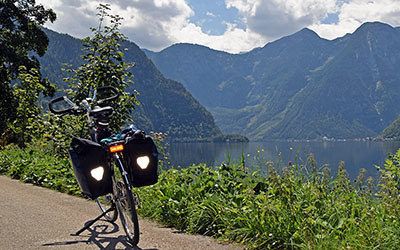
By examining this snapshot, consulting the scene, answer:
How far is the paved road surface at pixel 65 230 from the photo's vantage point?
4.77 m

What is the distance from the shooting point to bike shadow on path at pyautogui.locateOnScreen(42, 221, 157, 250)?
475 centimetres

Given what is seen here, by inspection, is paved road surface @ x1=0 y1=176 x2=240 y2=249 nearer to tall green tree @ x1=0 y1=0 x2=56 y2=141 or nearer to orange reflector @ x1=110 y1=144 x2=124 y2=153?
orange reflector @ x1=110 y1=144 x2=124 y2=153

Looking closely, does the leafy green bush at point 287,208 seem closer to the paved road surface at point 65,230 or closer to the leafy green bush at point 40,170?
the paved road surface at point 65,230

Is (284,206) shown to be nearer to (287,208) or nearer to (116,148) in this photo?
(287,208)

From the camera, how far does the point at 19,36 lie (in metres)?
27.2

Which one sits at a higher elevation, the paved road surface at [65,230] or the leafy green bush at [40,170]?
the leafy green bush at [40,170]

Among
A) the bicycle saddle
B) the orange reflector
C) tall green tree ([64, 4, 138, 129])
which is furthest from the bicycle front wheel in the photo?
tall green tree ([64, 4, 138, 129])

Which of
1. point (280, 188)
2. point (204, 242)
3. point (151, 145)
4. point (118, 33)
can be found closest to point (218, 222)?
point (204, 242)

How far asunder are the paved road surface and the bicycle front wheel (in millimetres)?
136

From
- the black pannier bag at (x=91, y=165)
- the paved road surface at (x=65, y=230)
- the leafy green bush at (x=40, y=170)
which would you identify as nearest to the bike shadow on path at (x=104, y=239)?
the paved road surface at (x=65, y=230)

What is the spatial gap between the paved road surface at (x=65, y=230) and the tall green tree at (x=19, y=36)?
64.3 ft

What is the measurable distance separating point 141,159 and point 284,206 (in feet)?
4.83

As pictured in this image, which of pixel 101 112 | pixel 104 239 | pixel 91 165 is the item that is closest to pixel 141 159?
pixel 91 165

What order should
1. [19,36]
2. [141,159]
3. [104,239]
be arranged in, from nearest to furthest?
[141,159]
[104,239]
[19,36]
